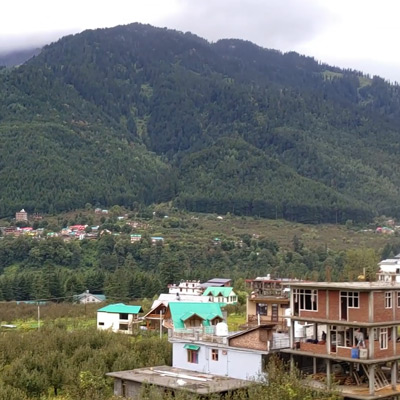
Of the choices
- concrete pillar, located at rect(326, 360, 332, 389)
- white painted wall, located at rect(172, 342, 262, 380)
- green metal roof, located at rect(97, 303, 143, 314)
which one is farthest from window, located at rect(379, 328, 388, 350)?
green metal roof, located at rect(97, 303, 143, 314)

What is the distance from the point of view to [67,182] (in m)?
190

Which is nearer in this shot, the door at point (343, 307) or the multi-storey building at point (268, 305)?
the door at point (343, 307)

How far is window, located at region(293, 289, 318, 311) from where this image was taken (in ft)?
128

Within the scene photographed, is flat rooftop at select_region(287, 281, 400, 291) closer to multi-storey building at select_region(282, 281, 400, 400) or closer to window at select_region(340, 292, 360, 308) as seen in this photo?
multi-storey building at select_region(282, 281, 400, 400)

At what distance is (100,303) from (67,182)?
338 feet

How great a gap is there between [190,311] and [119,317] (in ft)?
38.7

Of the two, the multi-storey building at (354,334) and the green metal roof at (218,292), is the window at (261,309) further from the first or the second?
the green metal roof at (218,292)

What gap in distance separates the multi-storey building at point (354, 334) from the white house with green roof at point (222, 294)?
4346cm

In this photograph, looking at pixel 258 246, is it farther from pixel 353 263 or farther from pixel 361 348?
pixel 361 348

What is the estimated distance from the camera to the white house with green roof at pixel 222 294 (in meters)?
83.2

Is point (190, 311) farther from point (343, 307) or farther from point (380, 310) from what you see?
point (380, 310)

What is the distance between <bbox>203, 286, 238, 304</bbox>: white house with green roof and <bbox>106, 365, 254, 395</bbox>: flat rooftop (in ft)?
127

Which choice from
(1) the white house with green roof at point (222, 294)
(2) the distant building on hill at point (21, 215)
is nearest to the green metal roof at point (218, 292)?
(1) the white house with green roof at point (222, 294)

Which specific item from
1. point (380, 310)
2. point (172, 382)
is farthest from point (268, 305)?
point (380, 310)
